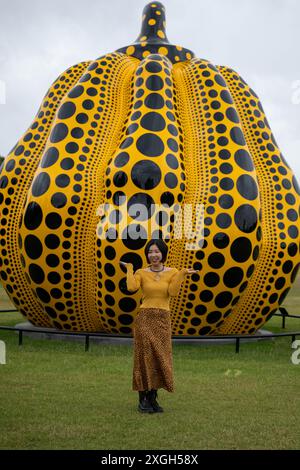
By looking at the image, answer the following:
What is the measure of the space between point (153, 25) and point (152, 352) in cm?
979

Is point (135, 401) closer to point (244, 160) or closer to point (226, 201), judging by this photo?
point (226, 201)

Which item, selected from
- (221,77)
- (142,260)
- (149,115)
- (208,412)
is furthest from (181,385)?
(221,77)

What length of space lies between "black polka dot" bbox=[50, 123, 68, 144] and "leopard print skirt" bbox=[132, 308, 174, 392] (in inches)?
228

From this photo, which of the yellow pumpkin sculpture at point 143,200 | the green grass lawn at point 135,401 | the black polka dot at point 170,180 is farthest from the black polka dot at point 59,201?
the green grass lawn at point 135,401

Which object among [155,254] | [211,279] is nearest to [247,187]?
[211,279]

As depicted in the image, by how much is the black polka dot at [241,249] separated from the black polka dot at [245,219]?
0.19 meters

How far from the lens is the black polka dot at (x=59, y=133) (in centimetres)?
1155

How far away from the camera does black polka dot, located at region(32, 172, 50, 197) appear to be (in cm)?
1120

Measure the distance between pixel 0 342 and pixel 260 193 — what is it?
5.54m

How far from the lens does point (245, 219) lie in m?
11.0

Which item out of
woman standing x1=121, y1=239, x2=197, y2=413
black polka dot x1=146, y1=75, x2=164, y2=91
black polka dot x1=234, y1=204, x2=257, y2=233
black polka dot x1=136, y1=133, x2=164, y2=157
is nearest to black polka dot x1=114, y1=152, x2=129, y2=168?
black polka dot x1=136, y1=133, x2=164, y2=157

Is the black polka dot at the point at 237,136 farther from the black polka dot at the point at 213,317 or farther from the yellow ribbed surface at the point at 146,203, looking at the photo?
the black polka dot at the point at 213,317
